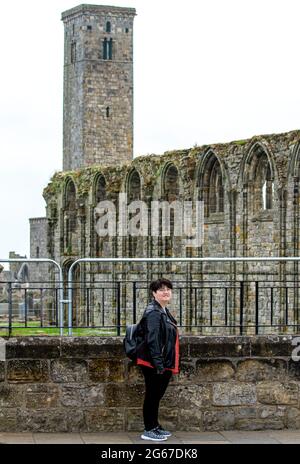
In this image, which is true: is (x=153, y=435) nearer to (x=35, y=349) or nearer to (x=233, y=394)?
(x=233, y=394)

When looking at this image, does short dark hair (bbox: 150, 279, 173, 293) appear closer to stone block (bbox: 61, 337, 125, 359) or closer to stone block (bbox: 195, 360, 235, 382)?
stone block (bbox: 61, 337, 125, 359)

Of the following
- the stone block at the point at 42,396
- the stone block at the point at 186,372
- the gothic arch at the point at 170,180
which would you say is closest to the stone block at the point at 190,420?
the stone block at the point at 186,372

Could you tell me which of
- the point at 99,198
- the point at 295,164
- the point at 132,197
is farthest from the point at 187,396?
the point at 99,198

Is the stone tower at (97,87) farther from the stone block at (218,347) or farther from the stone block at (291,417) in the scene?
the stone block at (291,417)

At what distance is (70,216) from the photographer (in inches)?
2431

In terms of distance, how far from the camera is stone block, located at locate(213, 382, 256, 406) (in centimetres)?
1761

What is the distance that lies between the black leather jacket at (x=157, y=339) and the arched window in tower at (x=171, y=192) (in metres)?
35.0

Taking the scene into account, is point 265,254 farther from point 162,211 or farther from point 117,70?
point 117,70

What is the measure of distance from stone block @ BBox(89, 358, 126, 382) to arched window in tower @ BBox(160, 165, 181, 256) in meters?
34.1

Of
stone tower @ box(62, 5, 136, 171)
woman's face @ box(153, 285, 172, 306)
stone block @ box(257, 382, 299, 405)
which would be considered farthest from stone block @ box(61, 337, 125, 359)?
stone tower @ box(62, 5, 136, 171)

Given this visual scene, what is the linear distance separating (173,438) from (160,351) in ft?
3.57

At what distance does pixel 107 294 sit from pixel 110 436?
38734 mm

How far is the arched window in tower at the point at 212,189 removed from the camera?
160 feet
